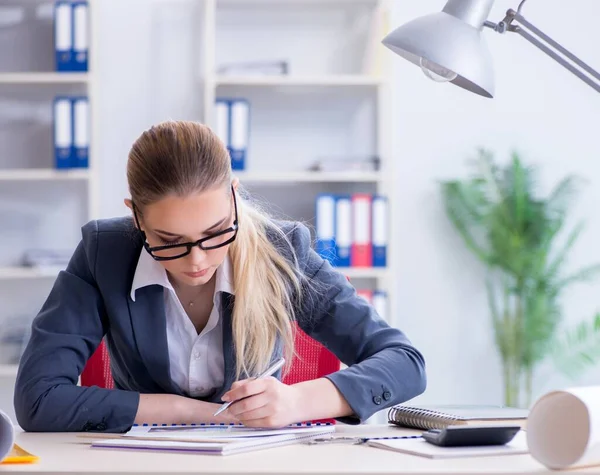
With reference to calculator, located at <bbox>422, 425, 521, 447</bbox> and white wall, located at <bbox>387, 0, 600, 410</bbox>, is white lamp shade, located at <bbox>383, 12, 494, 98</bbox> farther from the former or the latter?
white wall, located at <bbox>387, 0, 600, 410</bbox>

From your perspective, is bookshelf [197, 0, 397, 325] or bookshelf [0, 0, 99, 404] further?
bookshelf [197, 0, 397, 325]

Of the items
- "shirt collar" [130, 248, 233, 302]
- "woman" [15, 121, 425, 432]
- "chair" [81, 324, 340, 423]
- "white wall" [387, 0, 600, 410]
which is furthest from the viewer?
"white wall" [387, 0, 600, 410]

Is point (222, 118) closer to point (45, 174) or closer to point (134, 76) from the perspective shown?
point (134, 76)

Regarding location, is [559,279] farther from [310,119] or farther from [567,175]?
[310,119]

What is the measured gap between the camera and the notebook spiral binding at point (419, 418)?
1486mm

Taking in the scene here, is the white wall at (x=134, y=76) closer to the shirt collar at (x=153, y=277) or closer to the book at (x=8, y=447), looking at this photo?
the shirt collar at (x=153, y=277)

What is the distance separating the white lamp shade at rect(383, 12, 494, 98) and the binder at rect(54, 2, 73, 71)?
2.47 metres

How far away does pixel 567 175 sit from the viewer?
415 cm

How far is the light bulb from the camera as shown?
1.52 metres

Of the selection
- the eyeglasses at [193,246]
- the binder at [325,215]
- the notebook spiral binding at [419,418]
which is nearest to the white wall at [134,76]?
the binder at [325,215]

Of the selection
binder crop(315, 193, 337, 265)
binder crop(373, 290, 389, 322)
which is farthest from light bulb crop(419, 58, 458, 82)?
binder crop(373, 290, 389, 322)

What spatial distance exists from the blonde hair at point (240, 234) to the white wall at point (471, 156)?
89.6 inches

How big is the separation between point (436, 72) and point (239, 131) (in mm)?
2153

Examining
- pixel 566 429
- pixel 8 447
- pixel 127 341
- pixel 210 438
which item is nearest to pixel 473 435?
pixel 566 429
